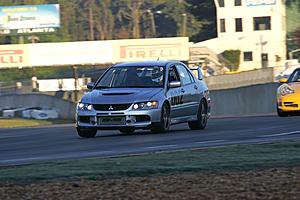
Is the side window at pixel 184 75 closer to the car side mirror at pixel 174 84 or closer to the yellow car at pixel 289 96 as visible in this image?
the car side mirror at pixel 174 84

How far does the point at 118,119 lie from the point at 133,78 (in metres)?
1.33

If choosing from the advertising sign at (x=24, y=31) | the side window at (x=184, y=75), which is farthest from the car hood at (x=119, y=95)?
the advertising sign at (x=24, y=31)

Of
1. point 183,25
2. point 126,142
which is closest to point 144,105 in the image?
point 126,142

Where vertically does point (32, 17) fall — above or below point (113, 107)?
above

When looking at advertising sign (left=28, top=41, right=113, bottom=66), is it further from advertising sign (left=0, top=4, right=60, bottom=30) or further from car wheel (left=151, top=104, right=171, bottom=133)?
car wheel (left=151, top=104, right=171, bottom=133)

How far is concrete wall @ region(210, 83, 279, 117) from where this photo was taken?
3966 centimetres

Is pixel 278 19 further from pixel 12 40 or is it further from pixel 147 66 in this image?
pixel 147 66

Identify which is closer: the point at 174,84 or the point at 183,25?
the point at 174,84

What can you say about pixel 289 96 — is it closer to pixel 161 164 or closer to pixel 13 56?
pixel 161 164

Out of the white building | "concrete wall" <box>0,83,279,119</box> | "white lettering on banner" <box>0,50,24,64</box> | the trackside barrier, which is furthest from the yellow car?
the white building

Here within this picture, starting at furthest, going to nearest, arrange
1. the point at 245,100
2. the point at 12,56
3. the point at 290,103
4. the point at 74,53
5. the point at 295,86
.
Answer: the point at 12,56, the point at 74,53, the point at 245,100, the point at 295,86, the point at 290,103

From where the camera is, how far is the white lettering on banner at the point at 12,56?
8131 centimetres

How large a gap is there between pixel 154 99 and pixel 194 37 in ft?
280

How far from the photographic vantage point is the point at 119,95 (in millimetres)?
17438
